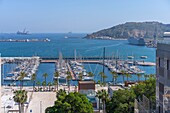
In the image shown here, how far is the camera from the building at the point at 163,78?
31.4 ft

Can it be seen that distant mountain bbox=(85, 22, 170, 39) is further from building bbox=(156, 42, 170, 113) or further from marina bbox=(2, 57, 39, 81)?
building bbox=(156, 42, 170, 113)

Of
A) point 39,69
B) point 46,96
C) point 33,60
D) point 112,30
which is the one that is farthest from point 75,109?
point 112,30

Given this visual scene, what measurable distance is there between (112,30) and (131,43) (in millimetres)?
38459

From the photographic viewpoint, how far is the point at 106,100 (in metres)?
16.2

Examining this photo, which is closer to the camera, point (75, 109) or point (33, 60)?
point (75, 109)

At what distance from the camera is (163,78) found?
33.1 ft

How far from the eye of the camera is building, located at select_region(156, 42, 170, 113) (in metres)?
9.57

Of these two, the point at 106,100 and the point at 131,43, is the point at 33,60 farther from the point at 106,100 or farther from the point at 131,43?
the point at 131,43

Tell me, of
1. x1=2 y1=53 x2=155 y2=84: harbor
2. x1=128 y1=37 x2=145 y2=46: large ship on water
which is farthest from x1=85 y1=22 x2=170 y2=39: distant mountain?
x1=2 y1=53 x2=155 y2=84: harbor

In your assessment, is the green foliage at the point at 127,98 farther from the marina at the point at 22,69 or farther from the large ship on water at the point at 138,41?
the large ship on water at the point at 138,41

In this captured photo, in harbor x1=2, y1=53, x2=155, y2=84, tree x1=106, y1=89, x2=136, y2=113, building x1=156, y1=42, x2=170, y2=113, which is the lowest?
harbor x1=2, y1=53, x2=155, y2=84

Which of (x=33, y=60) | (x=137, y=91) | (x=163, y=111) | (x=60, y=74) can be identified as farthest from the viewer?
(x=33, y=60)

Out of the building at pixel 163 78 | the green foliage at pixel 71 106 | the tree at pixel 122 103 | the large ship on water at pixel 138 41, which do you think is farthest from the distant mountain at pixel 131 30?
the building at pixel 163 78

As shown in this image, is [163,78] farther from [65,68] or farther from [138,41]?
[138,41]
